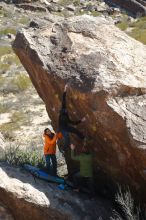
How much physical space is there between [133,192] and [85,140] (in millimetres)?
1469

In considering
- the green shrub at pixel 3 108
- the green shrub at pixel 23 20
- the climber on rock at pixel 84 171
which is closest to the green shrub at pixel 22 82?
the green shrub at pixel 3 108

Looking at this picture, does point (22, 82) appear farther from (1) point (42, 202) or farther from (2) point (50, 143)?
(1) point (42, 202)

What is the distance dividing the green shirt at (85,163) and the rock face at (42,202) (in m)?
0.53

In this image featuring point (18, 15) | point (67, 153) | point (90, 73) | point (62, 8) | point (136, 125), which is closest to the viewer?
point (136, 125)

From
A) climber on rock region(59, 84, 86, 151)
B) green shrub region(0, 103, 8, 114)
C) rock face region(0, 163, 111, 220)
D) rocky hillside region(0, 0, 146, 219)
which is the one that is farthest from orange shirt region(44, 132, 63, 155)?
green shrub region(0, 103, 8, 114)

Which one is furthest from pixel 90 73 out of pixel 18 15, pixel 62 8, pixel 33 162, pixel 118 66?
pixel 62 8

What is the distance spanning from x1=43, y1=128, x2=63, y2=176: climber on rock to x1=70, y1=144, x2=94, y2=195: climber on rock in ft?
1.59

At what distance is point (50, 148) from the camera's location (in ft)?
34.1

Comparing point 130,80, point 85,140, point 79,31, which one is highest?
point 79,31

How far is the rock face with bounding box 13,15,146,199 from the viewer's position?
29.0 feet

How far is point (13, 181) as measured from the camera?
956cm

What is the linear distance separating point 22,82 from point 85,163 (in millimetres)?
14647

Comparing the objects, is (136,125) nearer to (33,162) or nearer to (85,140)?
(85,140)

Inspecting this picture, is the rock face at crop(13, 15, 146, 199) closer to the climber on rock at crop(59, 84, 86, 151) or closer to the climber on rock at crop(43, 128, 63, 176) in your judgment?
the climber on rock at crop(59, 84, 86, 151)
